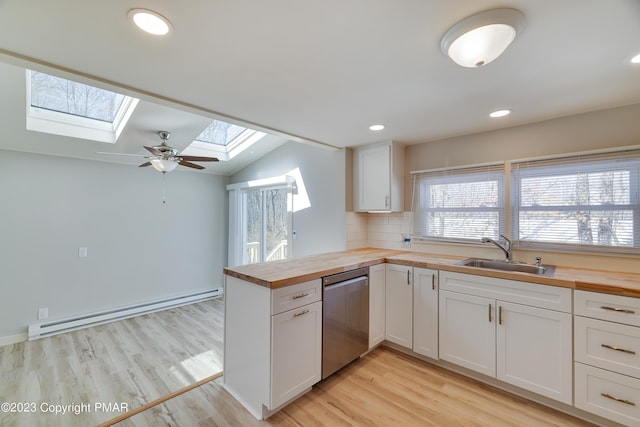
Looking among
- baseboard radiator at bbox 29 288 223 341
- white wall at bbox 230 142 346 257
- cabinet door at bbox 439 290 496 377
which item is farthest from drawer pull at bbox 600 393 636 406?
baseboard radiator at bbox 29 288 223 341

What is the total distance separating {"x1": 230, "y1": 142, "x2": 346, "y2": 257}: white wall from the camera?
3.42 meters

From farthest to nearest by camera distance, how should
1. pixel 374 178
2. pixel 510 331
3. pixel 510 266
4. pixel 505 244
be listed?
pixel 374 178, pixel 505 244, pixel 510 266, pixel 510 331

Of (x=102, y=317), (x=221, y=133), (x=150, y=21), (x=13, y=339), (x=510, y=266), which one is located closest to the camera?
(x=150, y=21)

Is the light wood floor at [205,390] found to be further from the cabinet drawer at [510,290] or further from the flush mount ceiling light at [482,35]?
the flush mount ceiling light at [482,35]

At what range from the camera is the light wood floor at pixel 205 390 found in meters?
1.85

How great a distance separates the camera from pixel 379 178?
3.20 meters

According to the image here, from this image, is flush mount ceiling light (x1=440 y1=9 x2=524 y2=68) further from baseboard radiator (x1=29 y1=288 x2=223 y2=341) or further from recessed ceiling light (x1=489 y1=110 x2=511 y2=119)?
baseboard radiator (x1=29 y1=288 x2=223 y2=341)

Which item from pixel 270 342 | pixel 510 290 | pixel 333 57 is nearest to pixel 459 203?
pixel 510 290

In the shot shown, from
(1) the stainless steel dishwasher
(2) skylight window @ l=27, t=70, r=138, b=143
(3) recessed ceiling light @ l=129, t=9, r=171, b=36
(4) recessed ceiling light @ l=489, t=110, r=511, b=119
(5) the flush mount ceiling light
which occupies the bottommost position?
(1) the stainless steel dishwasher

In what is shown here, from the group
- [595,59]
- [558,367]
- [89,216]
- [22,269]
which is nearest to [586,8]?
[595,59]

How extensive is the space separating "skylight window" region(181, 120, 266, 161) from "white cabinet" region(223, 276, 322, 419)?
8.33 feet

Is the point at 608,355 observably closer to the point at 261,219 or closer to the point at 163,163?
the point at 163,163

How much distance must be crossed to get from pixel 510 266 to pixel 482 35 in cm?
209

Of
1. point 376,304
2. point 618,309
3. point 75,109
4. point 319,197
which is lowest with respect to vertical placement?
point 376,304
